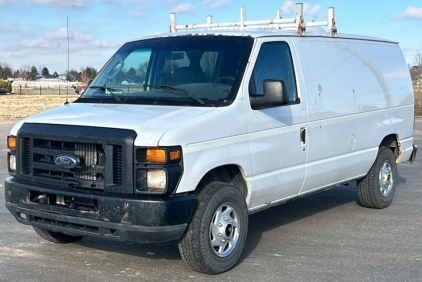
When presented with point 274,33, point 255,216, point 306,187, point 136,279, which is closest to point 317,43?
point 274,33

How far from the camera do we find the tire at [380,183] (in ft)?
27.5

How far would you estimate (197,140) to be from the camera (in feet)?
17.4

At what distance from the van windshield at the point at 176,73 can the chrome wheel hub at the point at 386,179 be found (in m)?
3.24

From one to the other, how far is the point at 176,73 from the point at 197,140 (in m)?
1.31

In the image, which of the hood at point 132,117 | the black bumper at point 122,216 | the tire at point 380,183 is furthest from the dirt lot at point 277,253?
the hood at point 132,117

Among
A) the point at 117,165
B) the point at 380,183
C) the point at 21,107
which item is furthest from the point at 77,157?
the point at 21,107

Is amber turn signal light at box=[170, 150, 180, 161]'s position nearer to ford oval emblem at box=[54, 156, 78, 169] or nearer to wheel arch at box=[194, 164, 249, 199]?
wheel arch at box=[194, 164, 249, 199]

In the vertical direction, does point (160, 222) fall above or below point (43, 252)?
above

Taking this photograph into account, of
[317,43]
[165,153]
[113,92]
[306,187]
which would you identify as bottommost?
[306,187]

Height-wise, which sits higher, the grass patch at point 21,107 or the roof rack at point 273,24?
the roof rack at point 273,24

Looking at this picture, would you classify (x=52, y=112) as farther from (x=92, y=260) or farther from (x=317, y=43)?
(x=317, y=43)

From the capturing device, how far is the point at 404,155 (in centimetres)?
902

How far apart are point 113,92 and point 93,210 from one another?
60.9 inches

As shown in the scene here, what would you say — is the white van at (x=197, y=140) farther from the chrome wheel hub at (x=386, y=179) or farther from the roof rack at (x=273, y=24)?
the chrome wheel hub at (x=386, y=179)
